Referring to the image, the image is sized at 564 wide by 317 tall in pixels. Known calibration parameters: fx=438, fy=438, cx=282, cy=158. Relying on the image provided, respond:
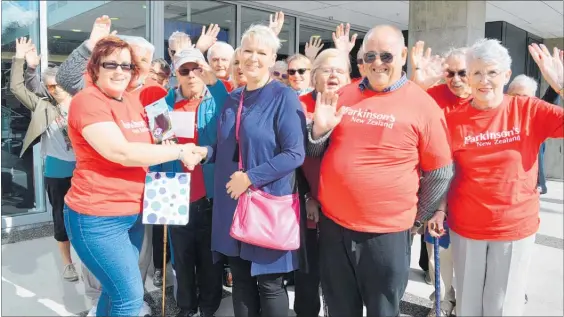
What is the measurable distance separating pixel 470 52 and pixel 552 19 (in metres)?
9.22

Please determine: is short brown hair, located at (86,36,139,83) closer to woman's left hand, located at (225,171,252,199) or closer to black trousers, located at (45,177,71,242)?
woman's left hand, located at (225,171,252,199)

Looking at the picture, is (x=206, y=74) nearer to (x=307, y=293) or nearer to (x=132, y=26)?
(x=307, y=293)

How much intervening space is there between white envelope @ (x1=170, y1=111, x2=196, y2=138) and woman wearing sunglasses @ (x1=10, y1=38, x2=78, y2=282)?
4.92ft

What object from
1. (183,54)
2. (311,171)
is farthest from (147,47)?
(311,171)

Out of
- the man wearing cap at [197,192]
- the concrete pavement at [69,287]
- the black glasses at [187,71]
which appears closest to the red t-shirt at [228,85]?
the man wearing cap at [197,192]

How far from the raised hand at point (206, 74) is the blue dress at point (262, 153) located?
16.6 inches

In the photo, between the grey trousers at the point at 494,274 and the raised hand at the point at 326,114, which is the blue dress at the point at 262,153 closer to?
the raised hand at the point at 326,114

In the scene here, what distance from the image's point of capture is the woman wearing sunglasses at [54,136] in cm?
358

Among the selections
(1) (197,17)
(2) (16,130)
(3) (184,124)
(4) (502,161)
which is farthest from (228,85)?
(1) (197,17)

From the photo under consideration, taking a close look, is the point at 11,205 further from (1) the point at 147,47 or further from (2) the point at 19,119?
(1) the point at 147,47

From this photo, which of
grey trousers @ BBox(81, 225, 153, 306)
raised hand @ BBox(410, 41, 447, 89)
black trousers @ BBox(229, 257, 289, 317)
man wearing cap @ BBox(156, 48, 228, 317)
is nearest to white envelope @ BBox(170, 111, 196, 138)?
man wearing cap @ BBox(156, 48, 228, 317)

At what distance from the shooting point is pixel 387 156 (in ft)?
5.98

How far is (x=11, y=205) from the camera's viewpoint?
5383mm

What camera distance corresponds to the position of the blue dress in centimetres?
201
